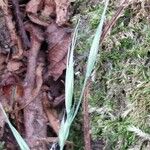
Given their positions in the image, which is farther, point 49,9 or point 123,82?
point 49,9

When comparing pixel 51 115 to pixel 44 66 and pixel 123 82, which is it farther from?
pixel 123 82

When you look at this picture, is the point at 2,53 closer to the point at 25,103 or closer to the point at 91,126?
the point at 25,103

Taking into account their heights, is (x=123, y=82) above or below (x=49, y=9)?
below

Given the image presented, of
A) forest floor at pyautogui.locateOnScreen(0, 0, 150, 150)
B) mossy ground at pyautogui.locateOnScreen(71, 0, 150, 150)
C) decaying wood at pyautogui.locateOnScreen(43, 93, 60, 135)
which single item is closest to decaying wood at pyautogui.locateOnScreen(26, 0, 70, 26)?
forest floor at pyautogui.locateOnScreen(0, 0, 150, 150)

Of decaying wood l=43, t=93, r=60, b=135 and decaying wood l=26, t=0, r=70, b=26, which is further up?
decaying wood l=26, t=0, r=70, b=26

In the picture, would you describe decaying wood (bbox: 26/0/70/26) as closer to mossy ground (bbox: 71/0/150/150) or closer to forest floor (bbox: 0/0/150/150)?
forest floor (bbox: 0/0/150/150)

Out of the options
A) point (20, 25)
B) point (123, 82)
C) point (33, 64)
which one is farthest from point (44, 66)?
point (123, 82)

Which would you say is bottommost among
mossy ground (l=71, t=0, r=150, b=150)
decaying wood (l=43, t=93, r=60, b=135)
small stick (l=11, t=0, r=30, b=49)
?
decaying wood (l=43, t=93, r=60, b=135)

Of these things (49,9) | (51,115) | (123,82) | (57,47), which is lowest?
(51,115)

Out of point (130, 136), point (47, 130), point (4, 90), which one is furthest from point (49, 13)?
point (130, 136)
